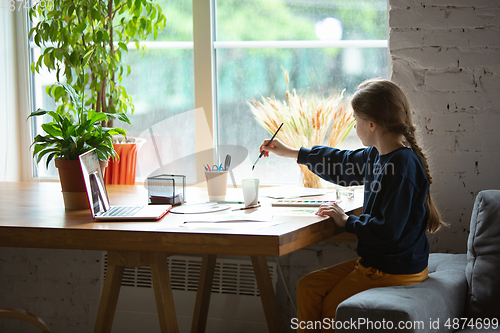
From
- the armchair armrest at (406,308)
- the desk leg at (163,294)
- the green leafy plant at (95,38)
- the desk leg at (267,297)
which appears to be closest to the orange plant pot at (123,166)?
the green leafy plant at (95,38)

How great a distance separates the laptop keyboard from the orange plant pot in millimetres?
923

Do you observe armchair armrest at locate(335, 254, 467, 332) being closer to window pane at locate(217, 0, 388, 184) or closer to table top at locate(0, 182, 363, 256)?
table top at locate(0, 182, 363, 256)

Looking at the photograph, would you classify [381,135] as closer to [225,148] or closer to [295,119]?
[295,119]

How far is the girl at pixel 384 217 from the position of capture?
58.6 inches

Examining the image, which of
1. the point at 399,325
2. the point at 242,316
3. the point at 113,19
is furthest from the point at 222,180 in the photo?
the point at 113,19

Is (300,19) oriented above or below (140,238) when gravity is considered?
above

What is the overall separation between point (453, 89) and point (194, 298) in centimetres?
154

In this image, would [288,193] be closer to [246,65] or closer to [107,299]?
[107,299]

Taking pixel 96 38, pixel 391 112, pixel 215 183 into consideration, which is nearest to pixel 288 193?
pixel 215 183

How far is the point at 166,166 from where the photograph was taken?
291 centimetres

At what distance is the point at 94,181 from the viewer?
1.60 meters

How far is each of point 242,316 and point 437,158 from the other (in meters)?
1.16

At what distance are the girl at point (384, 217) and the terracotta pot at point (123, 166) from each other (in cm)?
132

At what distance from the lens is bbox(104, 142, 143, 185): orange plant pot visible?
8.45ft
